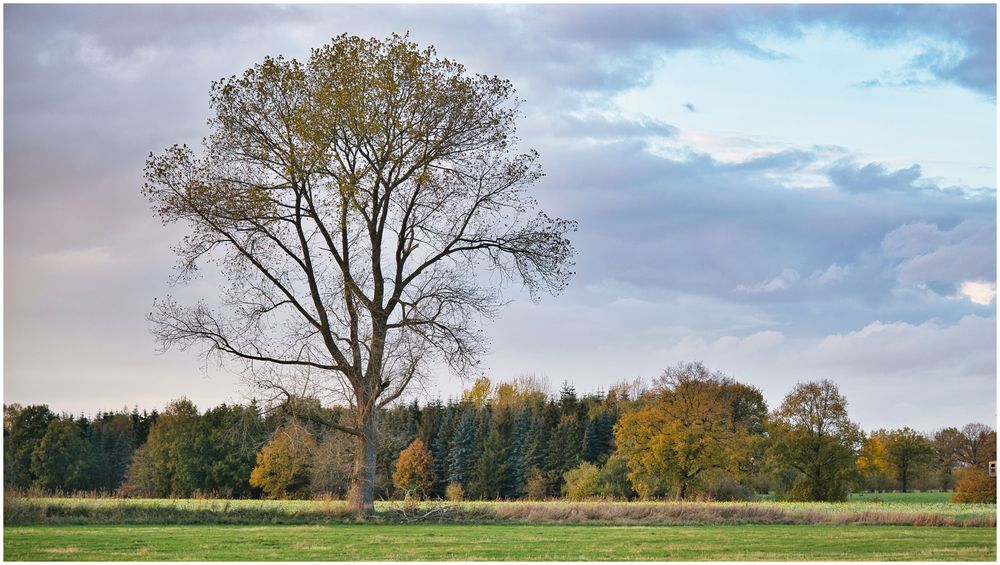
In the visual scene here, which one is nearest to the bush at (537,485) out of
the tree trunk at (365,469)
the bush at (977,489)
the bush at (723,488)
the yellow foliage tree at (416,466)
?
the yellow foliage tree at (416,466)

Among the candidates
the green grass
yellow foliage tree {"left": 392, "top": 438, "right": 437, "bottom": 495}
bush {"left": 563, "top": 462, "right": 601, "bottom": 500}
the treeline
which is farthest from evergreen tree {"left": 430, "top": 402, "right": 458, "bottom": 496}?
the green grass

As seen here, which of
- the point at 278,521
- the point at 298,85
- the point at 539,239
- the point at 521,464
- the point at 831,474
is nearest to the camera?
the point at 278,521

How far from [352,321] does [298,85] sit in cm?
556

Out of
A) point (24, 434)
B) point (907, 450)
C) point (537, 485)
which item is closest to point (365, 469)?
point (24, 434)

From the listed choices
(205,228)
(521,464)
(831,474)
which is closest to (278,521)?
(205,228)

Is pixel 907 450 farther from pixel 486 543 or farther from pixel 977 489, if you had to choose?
pixel 486 543

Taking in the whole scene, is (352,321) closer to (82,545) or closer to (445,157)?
(445,157)

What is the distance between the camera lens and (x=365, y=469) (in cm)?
2316

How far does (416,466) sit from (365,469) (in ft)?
81.0

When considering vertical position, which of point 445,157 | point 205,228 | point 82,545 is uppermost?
point 445,157

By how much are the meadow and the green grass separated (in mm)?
27

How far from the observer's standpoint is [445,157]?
23.7 meters

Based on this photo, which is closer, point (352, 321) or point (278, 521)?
point (278, 521)

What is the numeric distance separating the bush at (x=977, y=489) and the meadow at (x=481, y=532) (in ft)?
62.5
